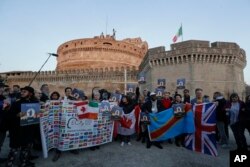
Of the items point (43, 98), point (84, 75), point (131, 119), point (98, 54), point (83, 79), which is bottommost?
point (131, 119)

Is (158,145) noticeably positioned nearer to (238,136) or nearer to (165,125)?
(165,125)

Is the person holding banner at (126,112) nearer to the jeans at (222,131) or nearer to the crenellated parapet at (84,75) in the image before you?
the jeans at (222,131)

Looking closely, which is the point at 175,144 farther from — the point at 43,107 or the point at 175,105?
the point at 43,107

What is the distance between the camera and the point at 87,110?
6.56 metres

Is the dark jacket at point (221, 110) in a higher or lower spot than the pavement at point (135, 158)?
higher

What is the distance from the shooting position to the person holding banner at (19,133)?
4.75 m

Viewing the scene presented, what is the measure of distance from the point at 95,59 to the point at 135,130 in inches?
1647

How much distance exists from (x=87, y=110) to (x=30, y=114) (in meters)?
1.91

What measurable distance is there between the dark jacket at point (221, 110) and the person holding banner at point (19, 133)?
19.1 feet

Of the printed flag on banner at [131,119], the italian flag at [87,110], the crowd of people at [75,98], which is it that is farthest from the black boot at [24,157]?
the printed flag on banner at [131,119]

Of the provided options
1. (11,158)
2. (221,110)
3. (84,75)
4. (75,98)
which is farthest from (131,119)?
(84,75)

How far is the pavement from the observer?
5.46 m

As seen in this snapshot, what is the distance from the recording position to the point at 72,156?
606cm

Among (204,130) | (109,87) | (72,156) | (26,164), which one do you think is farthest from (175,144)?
(109,87)
